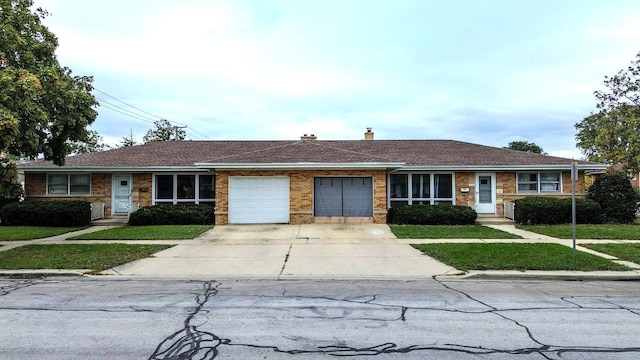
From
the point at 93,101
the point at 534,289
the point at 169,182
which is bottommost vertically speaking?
the point at 534,289

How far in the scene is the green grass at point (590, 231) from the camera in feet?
A: 46.3

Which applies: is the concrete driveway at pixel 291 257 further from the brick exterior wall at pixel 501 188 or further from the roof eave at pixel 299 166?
the brick exterior wall at pixel 501 188

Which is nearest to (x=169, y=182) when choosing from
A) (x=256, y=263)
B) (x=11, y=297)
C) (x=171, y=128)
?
(x=256, y=263)

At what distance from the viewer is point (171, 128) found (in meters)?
52.2

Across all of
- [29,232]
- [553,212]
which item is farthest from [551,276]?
[29,232]

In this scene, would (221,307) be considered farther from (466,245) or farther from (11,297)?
(466,245)

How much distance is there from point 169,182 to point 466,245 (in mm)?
14036

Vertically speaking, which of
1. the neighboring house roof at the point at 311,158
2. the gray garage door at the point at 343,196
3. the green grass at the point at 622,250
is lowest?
the green grass at the point at 622,250

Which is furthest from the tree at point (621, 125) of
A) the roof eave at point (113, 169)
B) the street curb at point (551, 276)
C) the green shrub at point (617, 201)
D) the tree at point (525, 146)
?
the tree at point (525, 146)

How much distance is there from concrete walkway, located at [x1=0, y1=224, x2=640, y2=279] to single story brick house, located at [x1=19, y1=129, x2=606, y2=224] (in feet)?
7.73

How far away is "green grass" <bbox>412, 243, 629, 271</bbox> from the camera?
372 inches

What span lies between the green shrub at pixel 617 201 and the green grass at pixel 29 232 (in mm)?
21466

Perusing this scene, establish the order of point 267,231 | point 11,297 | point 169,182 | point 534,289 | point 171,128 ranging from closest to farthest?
1. point 11,297
2. point 534,289
3. point 267,231
4. point 169,182
5. point 171,128

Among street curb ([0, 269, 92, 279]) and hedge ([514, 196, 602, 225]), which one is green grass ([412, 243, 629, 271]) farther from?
street curb ([0, 269, 92, 279])
